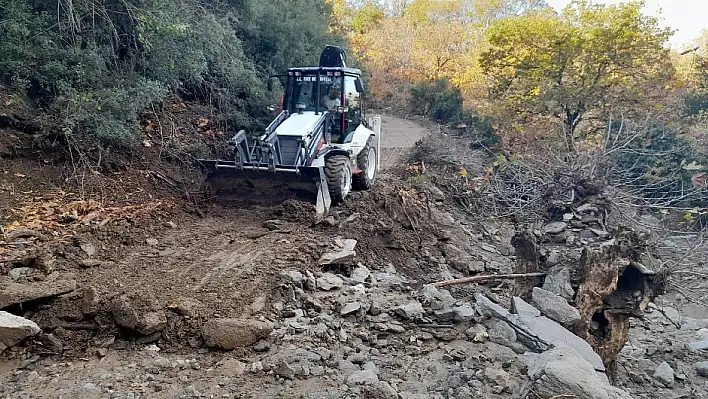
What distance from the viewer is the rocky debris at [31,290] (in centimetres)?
423

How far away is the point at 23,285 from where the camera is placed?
15.1ft

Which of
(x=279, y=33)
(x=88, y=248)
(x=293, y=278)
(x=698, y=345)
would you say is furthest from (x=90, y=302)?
(x=279, y=33)

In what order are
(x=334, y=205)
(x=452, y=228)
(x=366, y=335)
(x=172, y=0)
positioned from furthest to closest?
(x=452, y=228) → (x=172, y=0) → (x=334, y=205) → (x=366, y=335)

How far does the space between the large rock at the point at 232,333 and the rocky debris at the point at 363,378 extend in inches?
35.0

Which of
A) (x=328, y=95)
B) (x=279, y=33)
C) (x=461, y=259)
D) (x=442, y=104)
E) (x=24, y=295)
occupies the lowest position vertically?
(x=461, y=259)

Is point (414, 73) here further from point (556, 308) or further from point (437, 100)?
point (556, 308)

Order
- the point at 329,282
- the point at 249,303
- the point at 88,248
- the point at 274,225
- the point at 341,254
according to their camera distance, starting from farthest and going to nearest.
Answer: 1. the point at 274,225
2. the point at 341,254
3. the point at 88,248
4. the point at 329,282
5. the point at 249,303

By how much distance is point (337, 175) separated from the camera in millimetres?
7504

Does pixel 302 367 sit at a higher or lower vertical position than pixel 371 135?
lower

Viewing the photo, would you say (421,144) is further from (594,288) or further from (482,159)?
(594,288)

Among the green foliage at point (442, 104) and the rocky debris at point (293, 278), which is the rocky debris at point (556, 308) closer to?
the rocky debris at point (293, 278)

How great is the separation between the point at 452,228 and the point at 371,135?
7.77 ft

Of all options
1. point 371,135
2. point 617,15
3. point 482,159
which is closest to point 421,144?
point 482,159

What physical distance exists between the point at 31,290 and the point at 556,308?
488 centimetres
